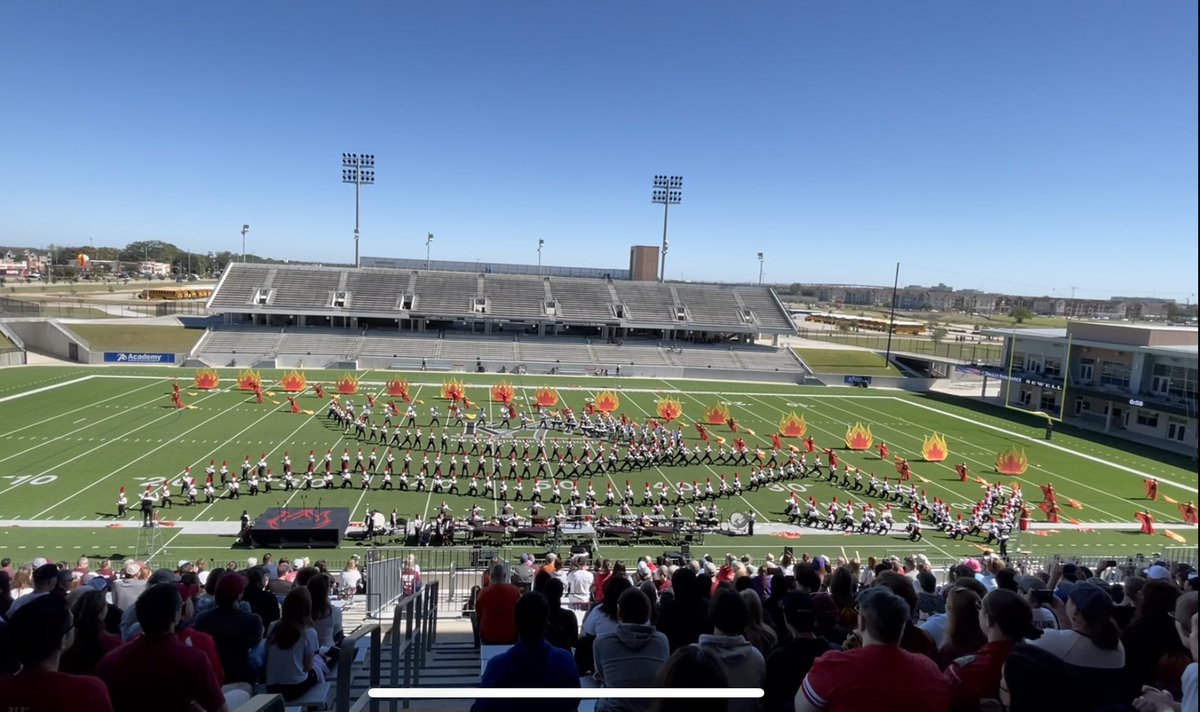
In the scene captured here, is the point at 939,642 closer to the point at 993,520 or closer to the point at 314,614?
the point at 314,614

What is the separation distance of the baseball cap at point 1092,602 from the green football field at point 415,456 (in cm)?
1227

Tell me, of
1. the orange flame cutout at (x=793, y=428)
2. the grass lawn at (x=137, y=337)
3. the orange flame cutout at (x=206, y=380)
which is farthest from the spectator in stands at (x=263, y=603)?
the grass lawn at (x=137, y=337)

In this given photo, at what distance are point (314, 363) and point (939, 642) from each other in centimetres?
4355

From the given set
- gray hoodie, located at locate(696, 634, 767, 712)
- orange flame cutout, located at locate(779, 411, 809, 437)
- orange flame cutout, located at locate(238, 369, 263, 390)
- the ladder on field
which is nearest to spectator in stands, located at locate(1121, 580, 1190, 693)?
gray hoodie, located at locate(696, 634, 767, 712)

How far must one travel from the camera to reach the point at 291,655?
4.29 meters

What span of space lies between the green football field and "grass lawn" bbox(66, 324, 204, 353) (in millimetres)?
4423

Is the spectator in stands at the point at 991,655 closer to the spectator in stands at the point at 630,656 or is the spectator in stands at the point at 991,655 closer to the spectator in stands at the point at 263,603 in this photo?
the spectator in stands at the point at 630,656

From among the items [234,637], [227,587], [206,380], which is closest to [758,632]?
[234,637]

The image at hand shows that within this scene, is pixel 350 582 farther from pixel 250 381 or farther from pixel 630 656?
pixel 250 381

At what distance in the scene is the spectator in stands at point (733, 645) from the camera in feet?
11.4

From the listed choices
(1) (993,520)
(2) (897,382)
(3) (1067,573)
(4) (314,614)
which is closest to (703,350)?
(2) (897,382)

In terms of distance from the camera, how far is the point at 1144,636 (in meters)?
4.09

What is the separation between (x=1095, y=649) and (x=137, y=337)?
51.0 m

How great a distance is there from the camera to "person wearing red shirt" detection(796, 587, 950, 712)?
9.02 feet
